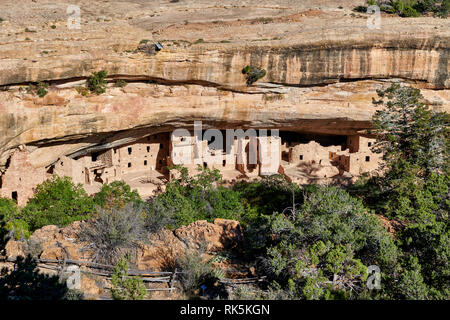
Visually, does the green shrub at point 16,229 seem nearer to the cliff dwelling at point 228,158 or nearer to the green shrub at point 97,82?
the cliff dwelling at point 228,158

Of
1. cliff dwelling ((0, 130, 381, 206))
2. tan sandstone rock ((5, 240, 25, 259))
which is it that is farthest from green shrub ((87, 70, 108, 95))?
tan sandstone rock ((5, 240, 25, 259))

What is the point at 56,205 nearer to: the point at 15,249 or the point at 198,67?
the point at 15,249

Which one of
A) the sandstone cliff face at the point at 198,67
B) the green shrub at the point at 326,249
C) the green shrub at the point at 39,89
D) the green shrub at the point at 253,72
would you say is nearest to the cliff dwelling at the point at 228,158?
the sandstone cliff face at the point at 198,67

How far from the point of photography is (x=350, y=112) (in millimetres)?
19188

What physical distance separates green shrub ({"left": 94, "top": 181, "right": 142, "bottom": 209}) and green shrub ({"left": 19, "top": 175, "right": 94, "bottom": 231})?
343mm

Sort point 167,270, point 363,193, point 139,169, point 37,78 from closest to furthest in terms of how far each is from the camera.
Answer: point 167,270
point 37,78
point 363,193
point 139,169

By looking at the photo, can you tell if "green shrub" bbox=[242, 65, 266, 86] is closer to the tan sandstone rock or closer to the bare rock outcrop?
the bare rock outcrop

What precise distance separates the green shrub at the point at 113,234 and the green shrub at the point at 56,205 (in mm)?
2024

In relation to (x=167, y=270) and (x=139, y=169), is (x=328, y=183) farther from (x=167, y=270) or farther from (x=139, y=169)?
(x=167, y=270)

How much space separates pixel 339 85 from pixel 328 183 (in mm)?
4369

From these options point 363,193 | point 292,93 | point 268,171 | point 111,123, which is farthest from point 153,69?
point 363,193

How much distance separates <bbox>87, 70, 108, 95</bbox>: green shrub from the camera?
1546cm

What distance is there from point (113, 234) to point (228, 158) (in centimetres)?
942
